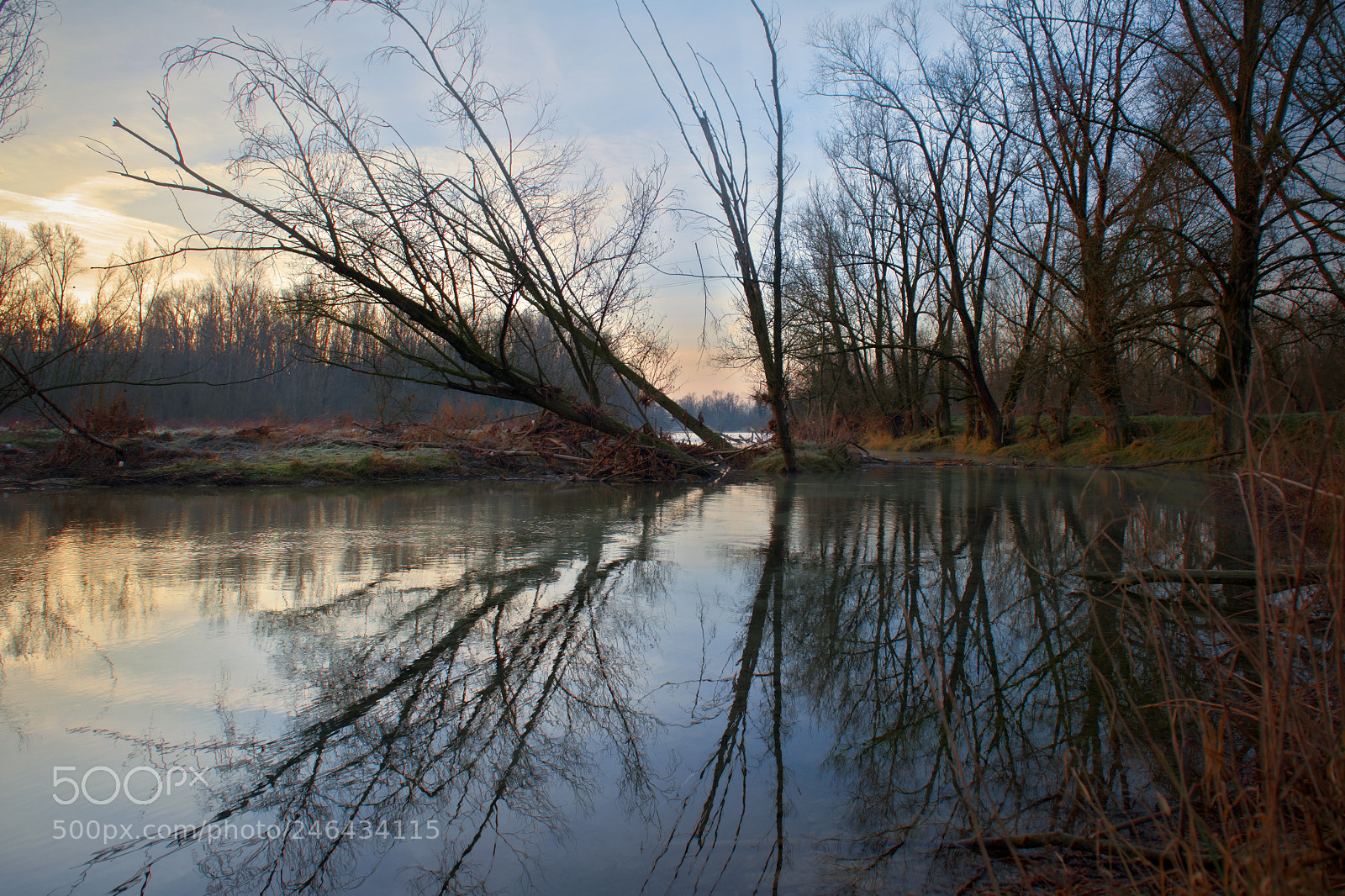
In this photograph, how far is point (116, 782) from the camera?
2.27 metres

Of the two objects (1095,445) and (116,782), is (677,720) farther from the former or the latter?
(1095,445)

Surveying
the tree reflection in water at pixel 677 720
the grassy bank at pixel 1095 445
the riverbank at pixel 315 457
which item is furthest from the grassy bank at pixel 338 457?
the tree reflection in water at pixel 677 720

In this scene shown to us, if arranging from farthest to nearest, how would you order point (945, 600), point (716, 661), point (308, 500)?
point (308, 500), point (945, 600), point (716, 661)

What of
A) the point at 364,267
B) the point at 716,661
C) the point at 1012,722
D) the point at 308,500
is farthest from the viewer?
the point at 364,267

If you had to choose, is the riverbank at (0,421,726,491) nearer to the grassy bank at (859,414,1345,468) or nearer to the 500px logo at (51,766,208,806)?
the grassy bank at (859,414,1345,468)

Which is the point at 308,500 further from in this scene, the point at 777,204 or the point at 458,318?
the point at 777,204

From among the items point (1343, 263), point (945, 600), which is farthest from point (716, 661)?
point (1343, 263)

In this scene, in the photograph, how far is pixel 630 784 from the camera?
2.31 meters

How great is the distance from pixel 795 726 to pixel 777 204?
11707 mm

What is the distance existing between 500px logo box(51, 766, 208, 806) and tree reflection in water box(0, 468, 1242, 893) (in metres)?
0.14

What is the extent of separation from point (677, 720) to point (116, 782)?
1859mm

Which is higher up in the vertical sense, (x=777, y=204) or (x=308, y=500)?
(x=777, y=204)

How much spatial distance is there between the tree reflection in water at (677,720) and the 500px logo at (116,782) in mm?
Answer: 136

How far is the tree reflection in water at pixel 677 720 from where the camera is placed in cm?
194
